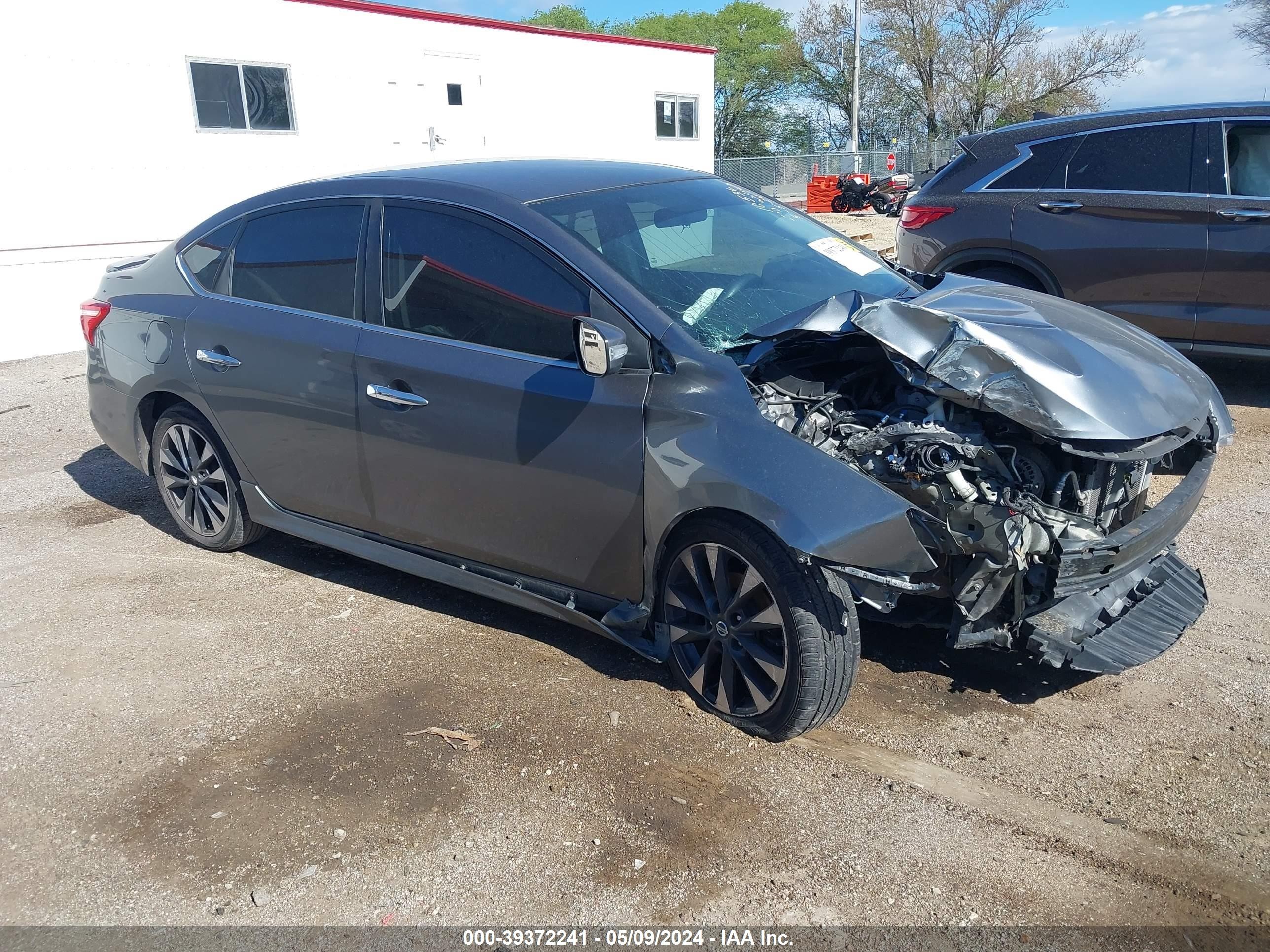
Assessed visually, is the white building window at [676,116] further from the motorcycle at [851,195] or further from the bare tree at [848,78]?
the bare tree at [848,78]

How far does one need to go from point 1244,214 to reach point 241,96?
1197cm

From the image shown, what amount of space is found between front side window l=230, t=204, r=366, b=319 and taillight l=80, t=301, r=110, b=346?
1.09 m

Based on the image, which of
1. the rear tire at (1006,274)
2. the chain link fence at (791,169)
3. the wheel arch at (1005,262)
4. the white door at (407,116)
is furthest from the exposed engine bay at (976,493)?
the chain link fence at (791,169)

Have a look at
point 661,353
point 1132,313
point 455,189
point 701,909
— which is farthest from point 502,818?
point 1132,313

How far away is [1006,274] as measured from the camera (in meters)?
7.02

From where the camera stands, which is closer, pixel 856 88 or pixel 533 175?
pixel 533 175

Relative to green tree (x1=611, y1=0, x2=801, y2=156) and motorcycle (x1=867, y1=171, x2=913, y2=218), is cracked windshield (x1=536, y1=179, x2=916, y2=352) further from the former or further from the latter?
green tree (x1=611, y1=0, x2=801, y2=156)

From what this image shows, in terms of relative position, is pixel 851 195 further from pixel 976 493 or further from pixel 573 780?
pixel 573 780

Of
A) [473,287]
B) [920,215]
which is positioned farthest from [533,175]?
[920,215]

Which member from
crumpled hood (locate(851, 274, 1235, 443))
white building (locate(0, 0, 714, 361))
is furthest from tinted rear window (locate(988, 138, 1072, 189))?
white building (locate(0, 0, 714, 361))

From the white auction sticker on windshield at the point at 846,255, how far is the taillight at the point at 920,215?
3.04m

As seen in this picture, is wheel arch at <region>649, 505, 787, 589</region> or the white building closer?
wheel arch at <region>649, 505, 787, 589</region>

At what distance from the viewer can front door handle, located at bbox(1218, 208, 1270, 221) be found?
6113 mm

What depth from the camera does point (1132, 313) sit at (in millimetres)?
6559
